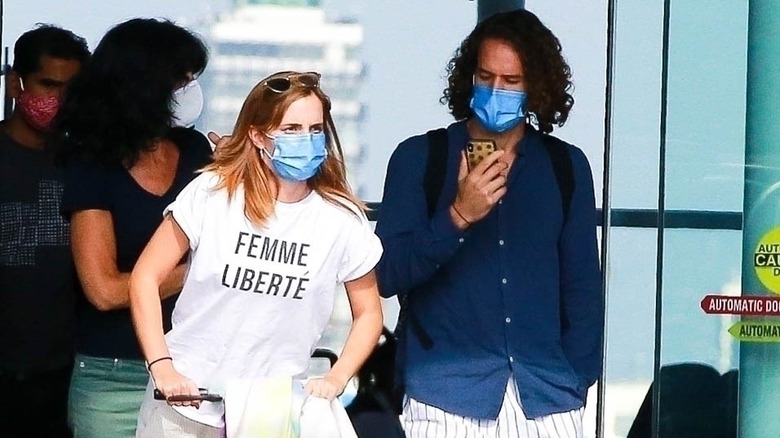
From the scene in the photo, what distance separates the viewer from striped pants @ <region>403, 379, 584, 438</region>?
3.50 meters

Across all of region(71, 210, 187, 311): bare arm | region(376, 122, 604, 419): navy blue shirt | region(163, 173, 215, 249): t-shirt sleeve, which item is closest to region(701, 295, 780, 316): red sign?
region(376, 122, 604, 419): navy blue shirt

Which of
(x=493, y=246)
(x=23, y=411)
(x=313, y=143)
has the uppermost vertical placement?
(x=313, y=143)

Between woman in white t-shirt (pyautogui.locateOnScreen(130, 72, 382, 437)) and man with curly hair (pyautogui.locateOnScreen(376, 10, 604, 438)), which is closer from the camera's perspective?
woman in white t-shirt (pyautogui.locateOnScreen(130, 72, 382, 437))

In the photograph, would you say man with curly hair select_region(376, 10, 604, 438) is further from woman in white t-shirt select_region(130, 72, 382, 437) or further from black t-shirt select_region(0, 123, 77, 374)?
black t-shirt select_region(0, 123, 77, 374)

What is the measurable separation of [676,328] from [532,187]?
4.15 feet

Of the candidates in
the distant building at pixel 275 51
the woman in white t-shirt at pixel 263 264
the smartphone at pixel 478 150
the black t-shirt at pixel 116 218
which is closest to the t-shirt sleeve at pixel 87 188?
the black t-shirt at pixel 116 218

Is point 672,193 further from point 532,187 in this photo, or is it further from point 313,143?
point 313,143

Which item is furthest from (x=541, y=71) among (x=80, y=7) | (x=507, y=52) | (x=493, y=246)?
(x=80, y=7)

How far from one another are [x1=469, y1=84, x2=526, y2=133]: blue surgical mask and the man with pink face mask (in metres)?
1.39

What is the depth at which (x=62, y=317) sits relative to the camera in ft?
14.8

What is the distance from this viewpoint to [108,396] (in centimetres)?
369

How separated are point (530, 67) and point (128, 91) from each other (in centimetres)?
90

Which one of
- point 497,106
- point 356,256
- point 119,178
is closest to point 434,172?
point 497,106

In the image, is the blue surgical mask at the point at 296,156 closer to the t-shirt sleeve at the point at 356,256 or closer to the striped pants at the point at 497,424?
the t-shirt sleeve at the point at 356,256
